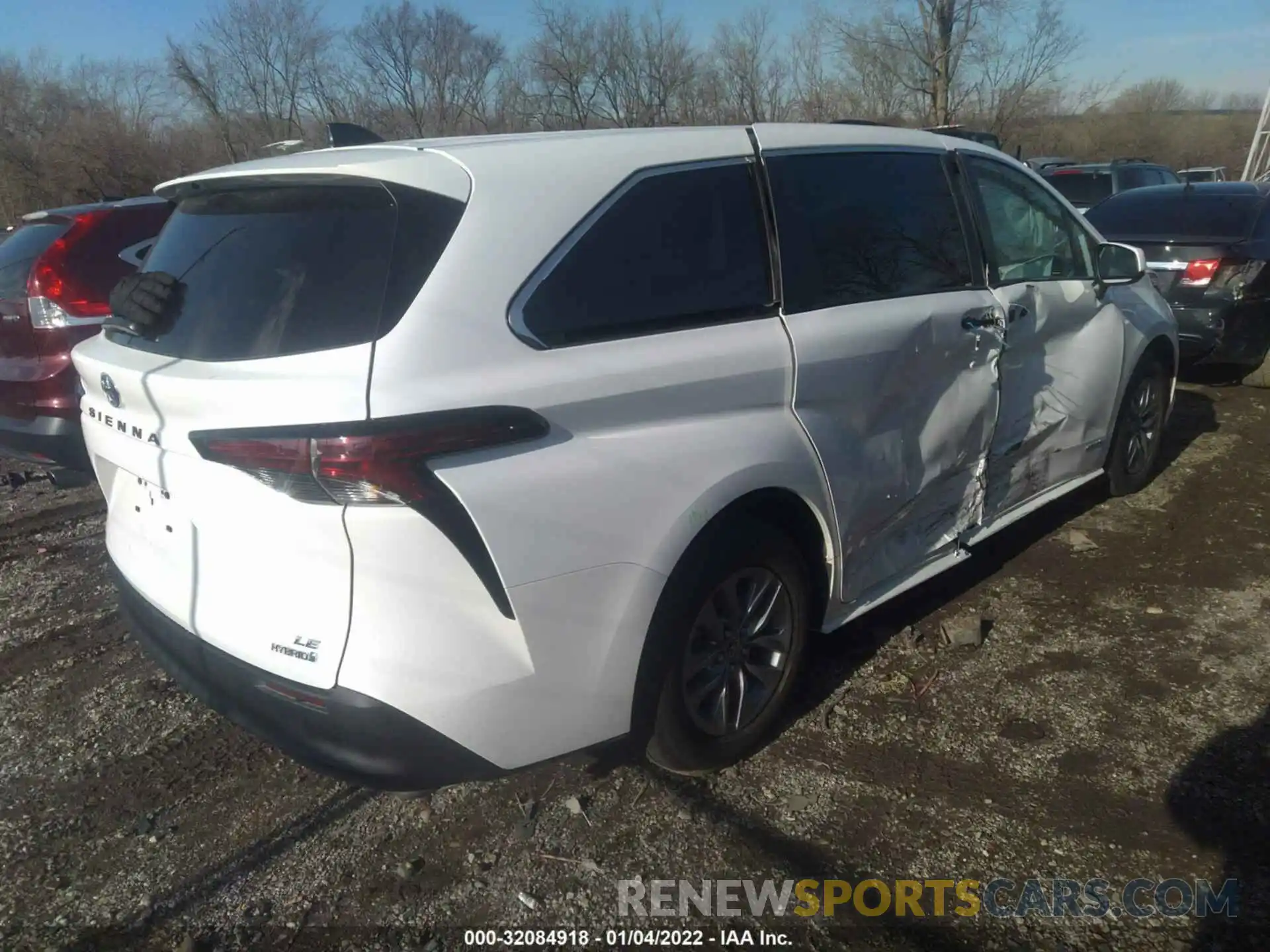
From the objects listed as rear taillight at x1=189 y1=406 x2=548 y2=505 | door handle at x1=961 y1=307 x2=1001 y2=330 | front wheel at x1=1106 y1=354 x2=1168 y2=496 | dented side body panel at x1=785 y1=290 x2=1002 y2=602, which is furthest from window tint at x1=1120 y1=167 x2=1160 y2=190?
rear taillight at x1=189 y1=406 x2=548 y2=505

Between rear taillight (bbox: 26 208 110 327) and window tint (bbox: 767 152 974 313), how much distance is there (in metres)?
3.86

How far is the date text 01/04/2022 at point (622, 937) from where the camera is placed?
2.32m

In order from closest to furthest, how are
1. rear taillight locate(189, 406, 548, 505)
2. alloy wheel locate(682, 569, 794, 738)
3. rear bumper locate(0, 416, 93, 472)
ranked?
rear taillight locate(189, 406, 548, 505), alloy wheel locate(682, 569, 794, 738), rear bumper locate(0, 416, 93, 472)

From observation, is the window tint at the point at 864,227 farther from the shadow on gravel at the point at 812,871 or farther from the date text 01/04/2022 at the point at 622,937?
the date text 01/04/2022 at the point at 622,937

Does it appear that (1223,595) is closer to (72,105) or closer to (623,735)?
(623,735)

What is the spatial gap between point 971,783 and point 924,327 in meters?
1.54

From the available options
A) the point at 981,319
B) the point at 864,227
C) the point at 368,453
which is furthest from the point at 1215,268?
the point at 368,453

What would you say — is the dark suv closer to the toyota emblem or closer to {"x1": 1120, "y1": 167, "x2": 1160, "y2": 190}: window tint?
{"x1": 1120, "y1": 167, "x2": 1160, "y2": 190}: window tint

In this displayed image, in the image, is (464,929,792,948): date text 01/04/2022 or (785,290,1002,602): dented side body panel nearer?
(464,929,792,948): date text 01/04/2022

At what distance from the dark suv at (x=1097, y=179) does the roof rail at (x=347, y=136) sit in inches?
520

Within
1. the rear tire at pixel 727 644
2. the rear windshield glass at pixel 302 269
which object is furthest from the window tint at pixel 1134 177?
the rear windshield glass at pixel 302 269

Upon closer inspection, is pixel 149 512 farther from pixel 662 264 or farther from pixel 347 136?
pixel 662 264

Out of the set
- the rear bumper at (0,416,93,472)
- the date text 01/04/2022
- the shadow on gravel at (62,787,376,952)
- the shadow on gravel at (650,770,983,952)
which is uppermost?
the rear bumper at (0,416,93,472)

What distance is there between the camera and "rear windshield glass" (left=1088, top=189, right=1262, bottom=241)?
23.8 ft
